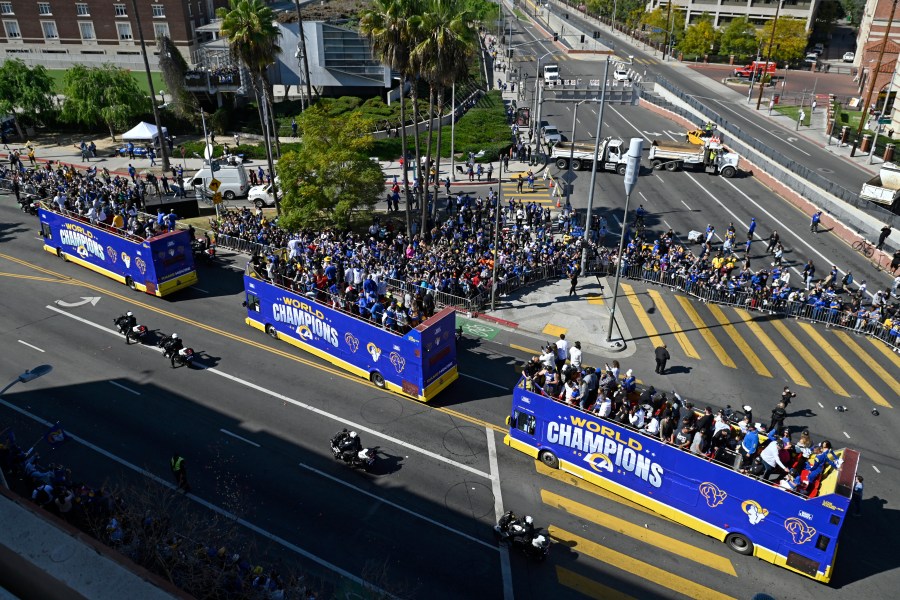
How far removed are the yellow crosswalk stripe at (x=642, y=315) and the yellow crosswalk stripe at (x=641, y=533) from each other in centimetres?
1144

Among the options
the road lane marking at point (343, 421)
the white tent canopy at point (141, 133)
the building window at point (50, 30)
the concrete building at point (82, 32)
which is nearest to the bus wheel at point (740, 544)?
the road lane marking at point (343, 421)

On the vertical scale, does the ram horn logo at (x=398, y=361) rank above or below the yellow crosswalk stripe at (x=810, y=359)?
above

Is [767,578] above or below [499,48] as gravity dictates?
below

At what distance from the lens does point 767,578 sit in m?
16.6

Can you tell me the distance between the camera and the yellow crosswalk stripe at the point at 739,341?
2636cm

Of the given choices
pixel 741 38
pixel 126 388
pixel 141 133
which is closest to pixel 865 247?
pixel 126 388

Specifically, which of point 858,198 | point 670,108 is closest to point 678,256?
point 858,198

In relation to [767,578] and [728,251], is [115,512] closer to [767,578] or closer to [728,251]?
[767,578]

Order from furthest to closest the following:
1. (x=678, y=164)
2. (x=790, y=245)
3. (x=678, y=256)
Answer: (x=678, y=164) → (x=790, y=245) → (x=678, y=256)

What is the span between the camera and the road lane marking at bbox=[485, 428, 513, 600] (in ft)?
53.4

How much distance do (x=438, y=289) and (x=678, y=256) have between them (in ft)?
44.2

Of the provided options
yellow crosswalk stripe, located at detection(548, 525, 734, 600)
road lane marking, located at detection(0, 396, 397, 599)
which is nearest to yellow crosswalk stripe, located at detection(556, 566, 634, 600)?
yellow crosswalk stripe, located at detection(548, 525, 734, 600)

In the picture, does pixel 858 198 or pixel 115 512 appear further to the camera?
pixel 858 198

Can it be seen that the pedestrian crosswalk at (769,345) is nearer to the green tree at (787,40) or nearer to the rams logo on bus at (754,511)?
the rams logo on bus at (754,511)
